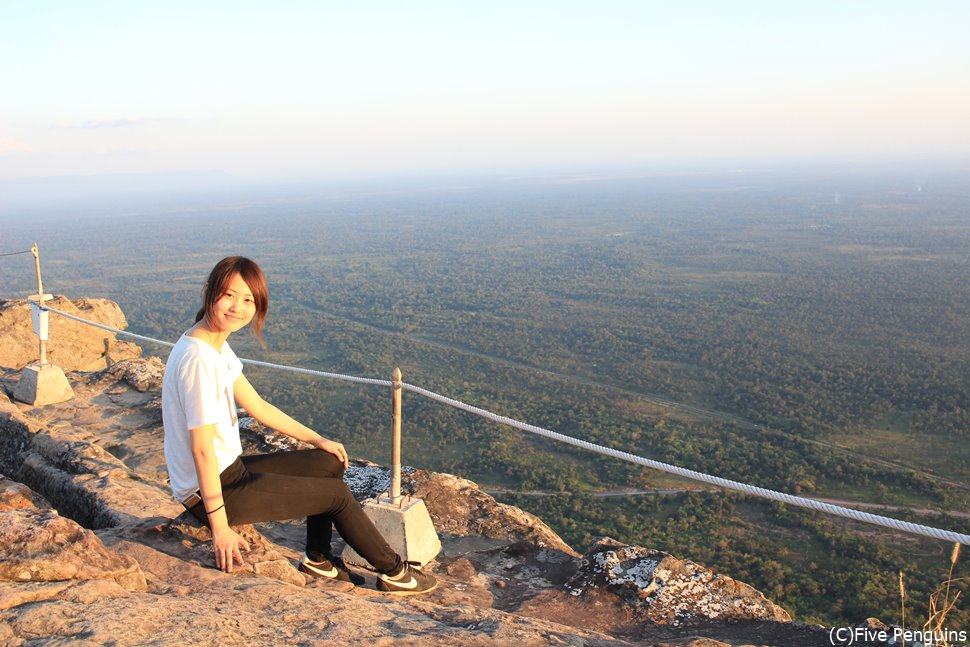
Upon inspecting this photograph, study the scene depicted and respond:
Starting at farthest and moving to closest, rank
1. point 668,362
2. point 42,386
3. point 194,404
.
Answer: point 668,362
point 42,386
point 194,404

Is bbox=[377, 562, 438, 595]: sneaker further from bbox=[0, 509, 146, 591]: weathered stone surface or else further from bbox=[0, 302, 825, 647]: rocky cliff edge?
bbox=[0, 509, 146, 591]: weathered stone surface

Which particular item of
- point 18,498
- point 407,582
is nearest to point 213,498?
point 407,582

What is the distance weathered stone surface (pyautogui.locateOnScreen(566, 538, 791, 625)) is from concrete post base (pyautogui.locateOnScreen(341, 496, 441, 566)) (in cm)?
96

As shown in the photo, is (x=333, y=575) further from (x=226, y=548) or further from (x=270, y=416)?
(x=270, y=416)

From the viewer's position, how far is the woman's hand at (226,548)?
3.07m

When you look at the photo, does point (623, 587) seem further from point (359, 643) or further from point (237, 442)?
point (237, 442)

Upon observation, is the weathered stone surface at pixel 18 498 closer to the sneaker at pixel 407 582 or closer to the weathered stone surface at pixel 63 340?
the sneaker at pixel 407 582

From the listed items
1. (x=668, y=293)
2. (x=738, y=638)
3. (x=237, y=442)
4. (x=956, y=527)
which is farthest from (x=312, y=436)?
(x=668, y=293)

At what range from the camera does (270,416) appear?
349 centimetres

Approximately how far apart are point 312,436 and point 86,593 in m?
1.23

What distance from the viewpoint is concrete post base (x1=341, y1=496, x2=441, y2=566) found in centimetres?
394

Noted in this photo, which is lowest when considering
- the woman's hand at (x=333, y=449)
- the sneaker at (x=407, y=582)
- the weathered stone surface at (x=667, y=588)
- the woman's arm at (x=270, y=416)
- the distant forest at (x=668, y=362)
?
the distant forest at (x=668, y=362)

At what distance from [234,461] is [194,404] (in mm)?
387

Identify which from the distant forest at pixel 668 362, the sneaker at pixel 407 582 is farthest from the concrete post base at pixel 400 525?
the distant forest at pixel 668 362
